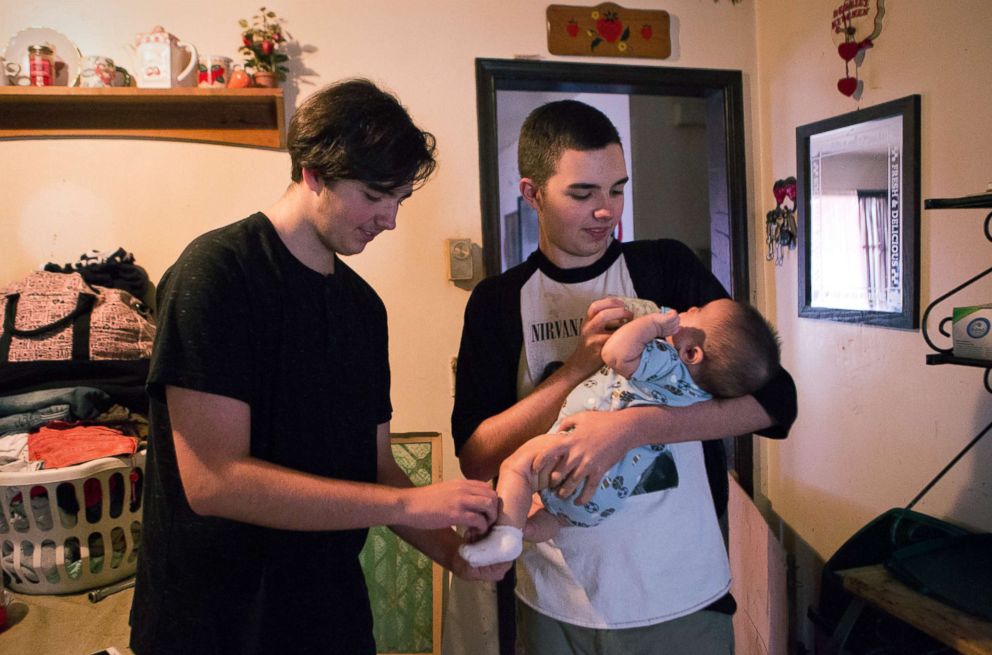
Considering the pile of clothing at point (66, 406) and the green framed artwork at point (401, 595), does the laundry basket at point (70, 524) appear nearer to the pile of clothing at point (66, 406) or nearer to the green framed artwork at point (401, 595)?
the pile of clothing at point (66, 406)

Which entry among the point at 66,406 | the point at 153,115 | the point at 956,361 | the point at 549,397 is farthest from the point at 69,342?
the point at 956,361

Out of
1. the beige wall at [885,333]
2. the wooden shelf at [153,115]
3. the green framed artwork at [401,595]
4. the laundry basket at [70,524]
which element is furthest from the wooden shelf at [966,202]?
the laundry basket at [70,524]

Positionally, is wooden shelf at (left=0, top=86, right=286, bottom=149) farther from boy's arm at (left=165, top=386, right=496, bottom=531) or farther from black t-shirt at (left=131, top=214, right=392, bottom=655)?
boy's arm at (left=165, top=386, right=496, bottom=531)

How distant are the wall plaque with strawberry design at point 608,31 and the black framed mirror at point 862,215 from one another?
62cm

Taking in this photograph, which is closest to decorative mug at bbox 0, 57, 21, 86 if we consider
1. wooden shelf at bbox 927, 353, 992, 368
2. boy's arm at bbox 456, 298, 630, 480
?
boy's arm at bbox 456, 298, 630, 480

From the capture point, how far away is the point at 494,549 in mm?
1050

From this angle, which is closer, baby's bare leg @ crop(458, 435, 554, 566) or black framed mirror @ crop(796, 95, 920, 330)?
baby's bare leg @ crop(458, 435, 554, 566)

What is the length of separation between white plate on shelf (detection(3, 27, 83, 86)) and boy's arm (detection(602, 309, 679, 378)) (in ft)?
6.64

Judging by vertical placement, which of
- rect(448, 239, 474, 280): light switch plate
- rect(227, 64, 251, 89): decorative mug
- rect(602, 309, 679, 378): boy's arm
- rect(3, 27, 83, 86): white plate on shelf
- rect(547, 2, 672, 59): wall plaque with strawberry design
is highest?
rect(547, 2, 672, 59): wall plaque with strawberry design

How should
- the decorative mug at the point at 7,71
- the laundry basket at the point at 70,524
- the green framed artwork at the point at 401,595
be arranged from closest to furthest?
1. the laundry basket at the point at 70,524
2. the decorative mug at the point at 7,71
3. the green framed artwork at the point at 401,595

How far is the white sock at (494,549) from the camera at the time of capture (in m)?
1.05

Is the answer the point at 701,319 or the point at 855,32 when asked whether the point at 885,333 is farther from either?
the point at 701,319

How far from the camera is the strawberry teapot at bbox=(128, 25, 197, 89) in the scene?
7.30ft

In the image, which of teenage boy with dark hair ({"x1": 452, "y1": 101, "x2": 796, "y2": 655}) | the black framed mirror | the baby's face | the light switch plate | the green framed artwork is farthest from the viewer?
the light switch plate
